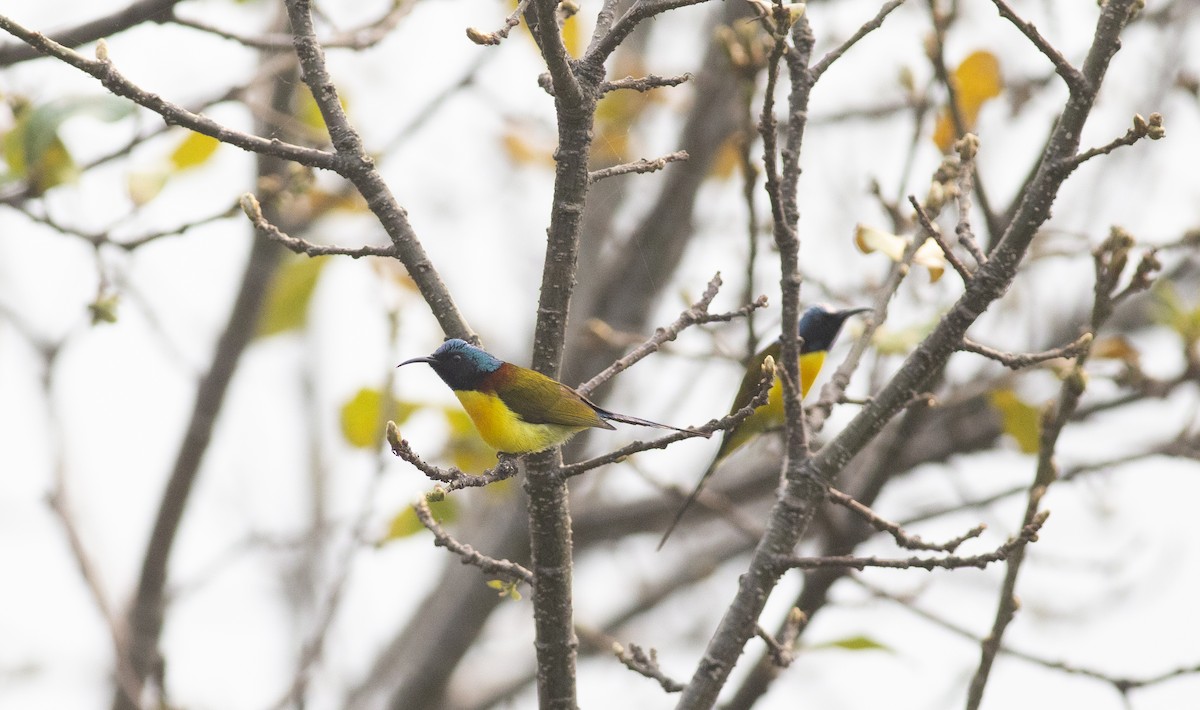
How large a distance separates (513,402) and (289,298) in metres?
3.33

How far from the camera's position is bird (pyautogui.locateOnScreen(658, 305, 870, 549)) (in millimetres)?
4633

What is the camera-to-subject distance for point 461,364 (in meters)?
3.33

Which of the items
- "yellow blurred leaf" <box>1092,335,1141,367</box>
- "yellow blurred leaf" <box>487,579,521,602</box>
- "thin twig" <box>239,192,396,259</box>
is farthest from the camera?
"yellow blurred leaf" <box>1092,335,1141,367</box>

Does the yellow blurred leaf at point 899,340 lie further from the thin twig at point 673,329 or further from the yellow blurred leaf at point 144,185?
the yellow blurred leaf at point 144,185

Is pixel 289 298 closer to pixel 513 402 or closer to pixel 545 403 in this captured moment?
pixel 513 402

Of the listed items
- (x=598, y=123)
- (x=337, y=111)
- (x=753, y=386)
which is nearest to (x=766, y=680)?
(x=753, y=386)

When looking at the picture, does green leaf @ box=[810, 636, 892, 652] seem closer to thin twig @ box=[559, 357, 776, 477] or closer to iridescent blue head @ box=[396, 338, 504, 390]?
iridescent blue head @ box=[396, 338, 504, 390]

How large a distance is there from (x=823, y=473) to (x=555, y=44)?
1195mm

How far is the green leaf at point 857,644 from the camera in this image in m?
4.07

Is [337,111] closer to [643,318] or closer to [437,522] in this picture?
[437,522]

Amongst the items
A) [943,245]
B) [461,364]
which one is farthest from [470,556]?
[943,245]

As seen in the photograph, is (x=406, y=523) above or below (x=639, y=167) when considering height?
above

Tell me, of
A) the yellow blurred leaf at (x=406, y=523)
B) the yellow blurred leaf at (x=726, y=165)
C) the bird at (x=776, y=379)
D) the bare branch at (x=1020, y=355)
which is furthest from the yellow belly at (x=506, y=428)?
the yellow blurred leaf at (x=726, y=165)

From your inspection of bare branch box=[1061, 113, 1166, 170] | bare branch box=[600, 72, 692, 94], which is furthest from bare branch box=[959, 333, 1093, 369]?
bare branch box=[600, 72, 692, 94]
